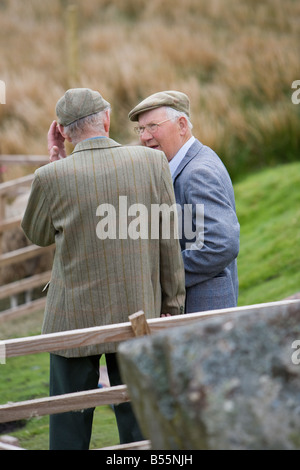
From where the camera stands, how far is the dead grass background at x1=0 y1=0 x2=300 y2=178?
32.9ft

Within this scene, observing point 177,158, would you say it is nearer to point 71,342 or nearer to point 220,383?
point 71,342

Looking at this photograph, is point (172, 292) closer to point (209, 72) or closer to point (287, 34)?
point (209, 72)

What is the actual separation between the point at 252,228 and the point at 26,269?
2.71m

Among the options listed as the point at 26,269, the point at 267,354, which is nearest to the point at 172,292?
the point at 267,354

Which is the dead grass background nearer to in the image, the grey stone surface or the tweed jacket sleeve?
the tweed jacket sleeve

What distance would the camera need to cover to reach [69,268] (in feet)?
9.16

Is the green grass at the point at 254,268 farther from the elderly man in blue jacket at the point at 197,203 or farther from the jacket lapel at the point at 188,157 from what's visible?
the jacket lapel at the point at 188,157

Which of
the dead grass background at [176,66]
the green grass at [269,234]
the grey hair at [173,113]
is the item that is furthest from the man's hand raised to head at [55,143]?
the dead grass background at [176,66]

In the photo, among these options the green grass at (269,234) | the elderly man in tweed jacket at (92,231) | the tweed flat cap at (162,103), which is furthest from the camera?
the green grass at (269,234)

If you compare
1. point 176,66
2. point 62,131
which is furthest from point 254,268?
point 176,66

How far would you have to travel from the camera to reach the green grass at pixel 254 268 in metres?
4.69

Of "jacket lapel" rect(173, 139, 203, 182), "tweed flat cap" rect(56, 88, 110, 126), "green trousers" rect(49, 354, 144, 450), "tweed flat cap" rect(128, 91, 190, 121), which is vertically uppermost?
"tweed flat cap" rect(128, 91, 190, 121)

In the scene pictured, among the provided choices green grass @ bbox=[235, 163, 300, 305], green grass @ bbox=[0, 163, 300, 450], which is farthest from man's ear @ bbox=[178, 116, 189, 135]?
green grass @ bbox=[235, 163, 300, 305]

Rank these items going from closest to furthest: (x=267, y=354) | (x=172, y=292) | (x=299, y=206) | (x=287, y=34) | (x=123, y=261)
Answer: (x=267, y=354), (x=123, y=261), (x=172, y=292), (x=299, y=206), (x=287, y=34)
